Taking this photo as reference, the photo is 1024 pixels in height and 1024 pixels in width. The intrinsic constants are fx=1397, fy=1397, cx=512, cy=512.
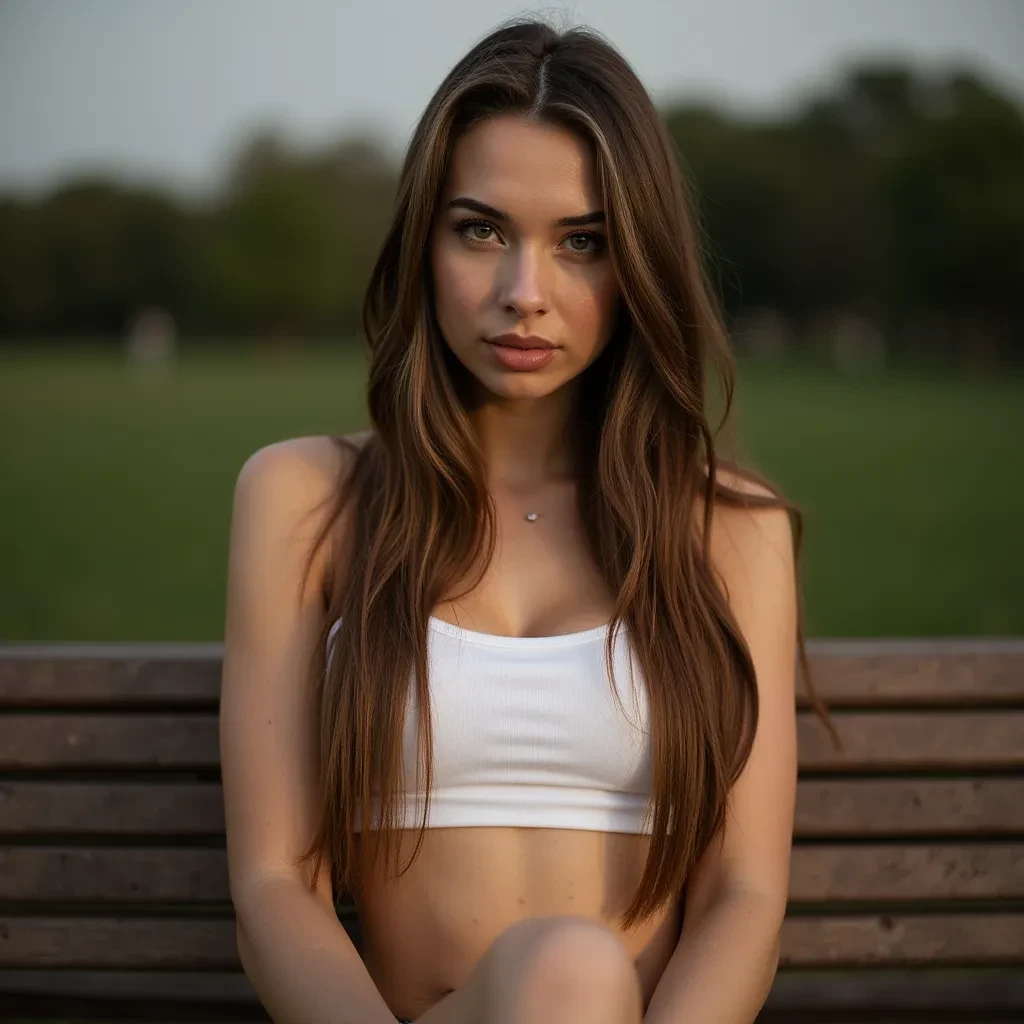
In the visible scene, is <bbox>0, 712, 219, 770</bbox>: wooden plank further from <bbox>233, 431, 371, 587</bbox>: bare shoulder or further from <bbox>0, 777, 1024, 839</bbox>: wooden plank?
<bbox>233, 431, 371, 587</bbox>: bare shoulder

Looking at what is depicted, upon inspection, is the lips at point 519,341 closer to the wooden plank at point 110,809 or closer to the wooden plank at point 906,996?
the wooden plank at point 110,809

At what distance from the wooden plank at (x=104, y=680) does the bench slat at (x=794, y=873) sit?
35cm

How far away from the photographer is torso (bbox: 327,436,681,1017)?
273 cm

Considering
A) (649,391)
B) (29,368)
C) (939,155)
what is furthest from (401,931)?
(939,155)

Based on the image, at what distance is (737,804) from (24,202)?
90264 mm

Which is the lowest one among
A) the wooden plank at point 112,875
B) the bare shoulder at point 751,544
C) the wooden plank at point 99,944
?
the wooden plank at point 99,944

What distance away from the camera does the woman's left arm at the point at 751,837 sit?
2561 mm

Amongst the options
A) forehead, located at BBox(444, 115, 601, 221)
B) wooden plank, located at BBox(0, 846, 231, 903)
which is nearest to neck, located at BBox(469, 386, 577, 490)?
forehead, located at BBox(444, 115, 601, 221)

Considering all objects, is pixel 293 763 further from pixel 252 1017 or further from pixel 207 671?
pixel 252 1017

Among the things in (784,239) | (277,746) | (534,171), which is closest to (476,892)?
(277,746)

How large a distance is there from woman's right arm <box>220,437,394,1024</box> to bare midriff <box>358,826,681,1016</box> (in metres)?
0.17

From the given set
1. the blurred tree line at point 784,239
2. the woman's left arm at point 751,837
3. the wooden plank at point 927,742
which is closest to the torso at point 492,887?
the woman's left arm at point 751,837

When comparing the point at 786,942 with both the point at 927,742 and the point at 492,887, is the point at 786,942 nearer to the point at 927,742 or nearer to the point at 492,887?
the point at 927,742

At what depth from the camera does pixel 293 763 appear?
Answer: 2752 millimetres
